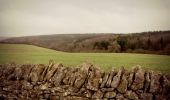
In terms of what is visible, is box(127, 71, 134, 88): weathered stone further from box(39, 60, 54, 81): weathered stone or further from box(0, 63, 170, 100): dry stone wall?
box(39, 60, 54, 81): weathered stone

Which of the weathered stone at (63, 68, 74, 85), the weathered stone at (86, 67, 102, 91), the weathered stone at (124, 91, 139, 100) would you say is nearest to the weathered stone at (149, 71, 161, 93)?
the weathered stone at (124, 91, 139, 100)

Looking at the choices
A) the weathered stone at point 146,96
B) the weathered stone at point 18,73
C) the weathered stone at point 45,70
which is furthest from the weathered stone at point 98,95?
the weathered stone at point 18,73

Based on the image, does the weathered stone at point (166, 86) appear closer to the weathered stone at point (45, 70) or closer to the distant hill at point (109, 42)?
the distant hill at point (109, 42)

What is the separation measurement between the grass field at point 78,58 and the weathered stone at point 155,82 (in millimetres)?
228

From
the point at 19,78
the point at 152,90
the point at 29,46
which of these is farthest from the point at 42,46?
the point at 152,90

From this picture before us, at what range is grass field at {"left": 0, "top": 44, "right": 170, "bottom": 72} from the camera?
843 centimetres

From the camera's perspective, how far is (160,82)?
26.7ft

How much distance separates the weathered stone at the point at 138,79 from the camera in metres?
8.15

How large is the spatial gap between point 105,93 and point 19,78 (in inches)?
90.6

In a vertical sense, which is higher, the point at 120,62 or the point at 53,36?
the point at 53,36

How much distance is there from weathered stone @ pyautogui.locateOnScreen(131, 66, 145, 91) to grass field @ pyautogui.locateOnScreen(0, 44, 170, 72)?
18cm

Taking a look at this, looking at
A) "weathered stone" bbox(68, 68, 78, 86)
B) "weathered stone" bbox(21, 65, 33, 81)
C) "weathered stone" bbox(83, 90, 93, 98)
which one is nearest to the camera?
"weathered stone" bbox(83, 90, 93, 98)

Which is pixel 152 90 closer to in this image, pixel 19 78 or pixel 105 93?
pixel 105 93

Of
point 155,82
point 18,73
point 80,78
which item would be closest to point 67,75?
point 80,78
